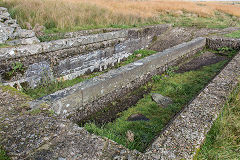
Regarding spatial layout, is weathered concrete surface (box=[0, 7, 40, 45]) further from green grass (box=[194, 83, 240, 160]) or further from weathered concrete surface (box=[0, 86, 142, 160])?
green grass (box=[194, 83, 240, 160])

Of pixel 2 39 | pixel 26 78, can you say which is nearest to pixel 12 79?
pixel 26 78

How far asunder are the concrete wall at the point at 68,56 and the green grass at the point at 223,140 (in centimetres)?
381

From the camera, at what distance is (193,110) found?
243 centimetres

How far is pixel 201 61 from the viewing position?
20.3 feet

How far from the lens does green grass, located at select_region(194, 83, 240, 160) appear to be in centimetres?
183

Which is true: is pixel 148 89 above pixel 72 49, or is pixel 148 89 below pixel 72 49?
below

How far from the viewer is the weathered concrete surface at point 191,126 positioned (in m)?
1.74

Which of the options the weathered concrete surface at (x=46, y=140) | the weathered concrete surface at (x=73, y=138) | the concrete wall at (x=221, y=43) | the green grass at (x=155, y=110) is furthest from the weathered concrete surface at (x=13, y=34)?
the concrete wall at (x=221, y=43)

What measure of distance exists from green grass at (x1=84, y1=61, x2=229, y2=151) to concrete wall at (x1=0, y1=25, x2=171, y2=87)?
83.6 inches

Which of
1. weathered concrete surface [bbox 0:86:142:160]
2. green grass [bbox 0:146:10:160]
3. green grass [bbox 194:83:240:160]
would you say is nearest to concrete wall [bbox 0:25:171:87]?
weathered concrete surface [bbox 0:86:142:160]

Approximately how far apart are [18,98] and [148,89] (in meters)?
2.79

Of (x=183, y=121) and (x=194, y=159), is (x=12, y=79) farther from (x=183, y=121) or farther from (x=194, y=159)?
(x=194, y=159)

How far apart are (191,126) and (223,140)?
1.17 ft

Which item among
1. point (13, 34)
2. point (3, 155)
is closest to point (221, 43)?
point (13, 34)
